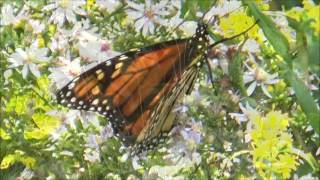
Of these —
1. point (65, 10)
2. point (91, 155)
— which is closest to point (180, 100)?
point (91, 155)

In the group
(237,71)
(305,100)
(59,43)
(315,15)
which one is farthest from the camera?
(59,43)

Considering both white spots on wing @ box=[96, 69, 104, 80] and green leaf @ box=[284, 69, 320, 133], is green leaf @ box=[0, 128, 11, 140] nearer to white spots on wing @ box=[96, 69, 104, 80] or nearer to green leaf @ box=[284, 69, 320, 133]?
white spots on wing @ box=[96, 69, 104, 80]

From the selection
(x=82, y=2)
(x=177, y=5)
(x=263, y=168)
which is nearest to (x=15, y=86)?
(x=82, y=2)

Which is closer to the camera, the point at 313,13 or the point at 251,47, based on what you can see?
the point at 313,13

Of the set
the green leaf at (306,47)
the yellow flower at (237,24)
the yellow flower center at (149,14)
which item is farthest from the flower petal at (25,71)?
the green leaf at (306,47)

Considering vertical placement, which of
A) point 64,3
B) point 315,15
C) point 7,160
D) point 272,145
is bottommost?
point 7,160

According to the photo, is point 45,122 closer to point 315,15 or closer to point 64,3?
point 64,3

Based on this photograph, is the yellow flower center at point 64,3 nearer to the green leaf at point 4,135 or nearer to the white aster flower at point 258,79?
the green leaf at point 4,135

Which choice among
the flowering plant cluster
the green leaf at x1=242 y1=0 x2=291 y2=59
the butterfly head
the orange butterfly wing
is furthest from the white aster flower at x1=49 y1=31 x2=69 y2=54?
the green leaf at x1=242 y1=0 x2=291 y2=59
